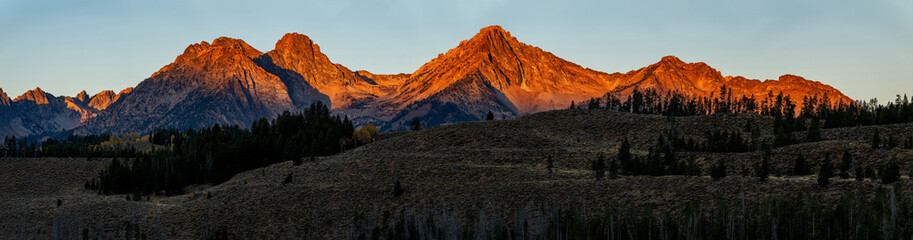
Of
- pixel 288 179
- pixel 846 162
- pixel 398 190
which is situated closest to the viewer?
pixel 846 162

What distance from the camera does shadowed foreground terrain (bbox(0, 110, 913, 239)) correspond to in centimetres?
7462

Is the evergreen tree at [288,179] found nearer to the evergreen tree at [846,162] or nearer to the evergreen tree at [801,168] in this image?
the evergreen tree at [801,168]

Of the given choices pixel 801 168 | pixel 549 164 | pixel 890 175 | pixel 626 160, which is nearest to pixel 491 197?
pixel 549 164

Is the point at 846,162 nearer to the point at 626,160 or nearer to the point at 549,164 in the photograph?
the point at 626,160

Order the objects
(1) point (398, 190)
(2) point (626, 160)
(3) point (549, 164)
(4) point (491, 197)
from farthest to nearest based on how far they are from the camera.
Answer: (3) point (549, 164) → (2) point (626, 160) → (1) point (398, 190) → (4) point (491, 197)

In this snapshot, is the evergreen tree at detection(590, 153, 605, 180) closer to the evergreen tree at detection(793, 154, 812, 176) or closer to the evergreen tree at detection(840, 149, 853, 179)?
the evergreen tree at detection(793, 154, 812, 176)

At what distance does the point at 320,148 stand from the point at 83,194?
5047 cm

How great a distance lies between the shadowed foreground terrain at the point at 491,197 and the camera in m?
74.6

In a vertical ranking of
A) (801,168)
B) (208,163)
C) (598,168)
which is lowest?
(208,163)

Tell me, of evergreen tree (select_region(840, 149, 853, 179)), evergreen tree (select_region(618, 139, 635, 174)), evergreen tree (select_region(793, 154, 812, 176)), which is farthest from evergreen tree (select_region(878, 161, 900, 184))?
evergreen tree (select_region(618, 139, 635, 174))

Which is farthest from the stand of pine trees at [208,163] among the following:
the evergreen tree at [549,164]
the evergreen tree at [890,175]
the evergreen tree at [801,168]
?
the evergreen tree at [890,175]

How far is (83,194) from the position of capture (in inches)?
5591

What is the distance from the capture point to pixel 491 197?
313 feet

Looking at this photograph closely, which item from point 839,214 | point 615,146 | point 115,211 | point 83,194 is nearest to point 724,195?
point 839,214
